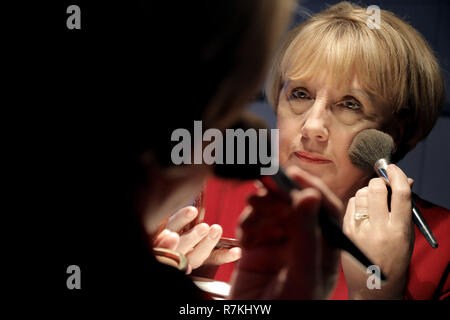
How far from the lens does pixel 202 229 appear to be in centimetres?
48

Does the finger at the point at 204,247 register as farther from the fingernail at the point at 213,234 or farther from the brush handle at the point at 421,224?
the brush handle at the point at 421,224

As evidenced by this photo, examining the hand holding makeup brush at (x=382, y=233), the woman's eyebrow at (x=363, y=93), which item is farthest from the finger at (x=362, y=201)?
the woman's eyebrow at (x=363, y=93)

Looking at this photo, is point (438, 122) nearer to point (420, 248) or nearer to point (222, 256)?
point (420, 248)

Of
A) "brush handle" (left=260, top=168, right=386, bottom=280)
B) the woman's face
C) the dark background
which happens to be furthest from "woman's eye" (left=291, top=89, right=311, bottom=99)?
"brush handle" (left=260, top=168, right=386, bottom=280)

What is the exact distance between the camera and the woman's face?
1.58 ft

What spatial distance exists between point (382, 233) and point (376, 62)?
0.68ft

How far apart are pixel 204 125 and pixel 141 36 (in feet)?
0.22

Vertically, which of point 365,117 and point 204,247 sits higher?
point 365,117

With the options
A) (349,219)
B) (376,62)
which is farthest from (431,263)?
(376,62)

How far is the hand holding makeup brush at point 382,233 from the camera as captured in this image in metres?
0.42

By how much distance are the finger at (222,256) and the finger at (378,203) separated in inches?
5.7

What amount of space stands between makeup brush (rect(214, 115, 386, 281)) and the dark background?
32 cm

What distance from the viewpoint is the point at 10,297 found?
290 millimetres
